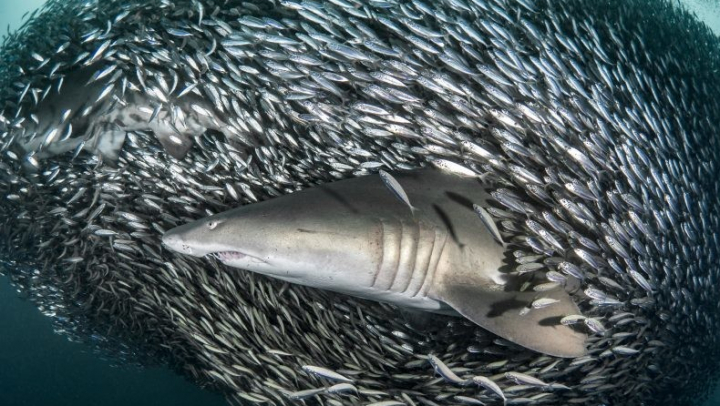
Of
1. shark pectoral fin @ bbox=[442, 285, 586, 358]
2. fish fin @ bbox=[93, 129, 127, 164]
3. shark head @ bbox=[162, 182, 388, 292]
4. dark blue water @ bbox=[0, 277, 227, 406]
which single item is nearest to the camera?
shark head @ bbox=[162, 182, 388, 292]

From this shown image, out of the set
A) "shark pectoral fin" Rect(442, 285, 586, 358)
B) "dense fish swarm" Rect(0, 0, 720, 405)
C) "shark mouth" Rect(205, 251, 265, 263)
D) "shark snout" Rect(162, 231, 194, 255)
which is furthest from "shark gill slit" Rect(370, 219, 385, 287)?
"shark snout" Rect(162, 231, 194, 255)

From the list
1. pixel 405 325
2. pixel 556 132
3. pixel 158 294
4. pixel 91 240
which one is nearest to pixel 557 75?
pixel 556 132

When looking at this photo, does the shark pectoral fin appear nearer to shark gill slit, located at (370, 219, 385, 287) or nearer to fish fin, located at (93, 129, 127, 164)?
shark gill slit, located at (370, 219, 385, 287)

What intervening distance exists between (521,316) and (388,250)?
103 centimetres

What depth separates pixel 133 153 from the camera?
19.1ft

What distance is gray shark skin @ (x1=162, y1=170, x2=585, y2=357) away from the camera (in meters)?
2.95

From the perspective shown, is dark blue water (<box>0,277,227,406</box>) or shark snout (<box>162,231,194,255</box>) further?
dark blue water (<box>0,277,227,406</box>)

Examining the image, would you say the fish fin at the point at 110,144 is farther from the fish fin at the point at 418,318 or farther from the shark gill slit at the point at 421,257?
the shark gill slit at the point at 421,257

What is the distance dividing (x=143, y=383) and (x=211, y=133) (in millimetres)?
19951

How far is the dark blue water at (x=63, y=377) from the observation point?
69.6 feet

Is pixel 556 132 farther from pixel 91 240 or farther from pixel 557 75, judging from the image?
pixel 91 240

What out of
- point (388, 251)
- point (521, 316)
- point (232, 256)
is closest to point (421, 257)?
point (388, 251)

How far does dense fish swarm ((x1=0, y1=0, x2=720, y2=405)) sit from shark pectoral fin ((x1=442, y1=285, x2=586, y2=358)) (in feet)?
0.52

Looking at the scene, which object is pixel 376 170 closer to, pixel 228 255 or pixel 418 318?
pixel 418 318
